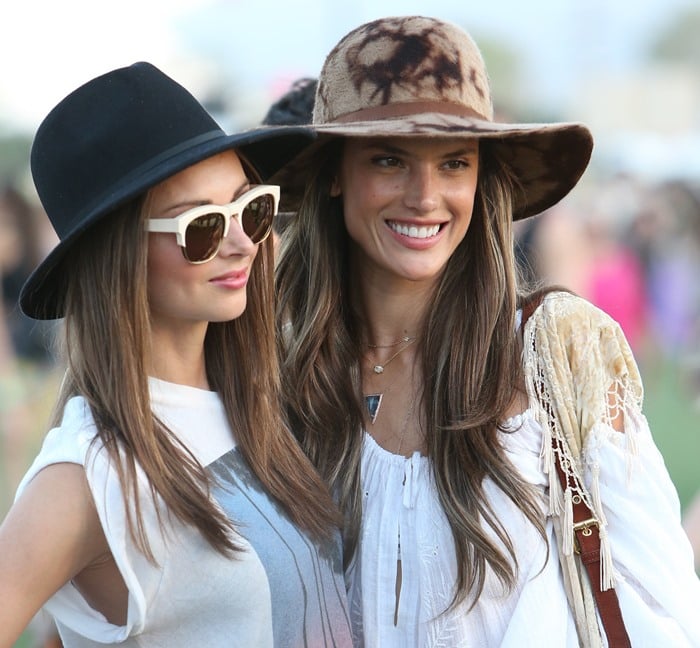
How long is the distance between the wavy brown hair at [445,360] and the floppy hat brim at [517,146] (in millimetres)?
49

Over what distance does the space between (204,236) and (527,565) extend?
1.10 m

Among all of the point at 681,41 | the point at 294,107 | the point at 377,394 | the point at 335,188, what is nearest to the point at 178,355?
the point at 377,394

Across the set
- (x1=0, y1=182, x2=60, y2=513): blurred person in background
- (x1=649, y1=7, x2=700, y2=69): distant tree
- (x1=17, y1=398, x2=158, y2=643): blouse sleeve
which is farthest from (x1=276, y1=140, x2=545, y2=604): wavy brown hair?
(x1=649, y1=7, x2=700, y2=69): distant tree

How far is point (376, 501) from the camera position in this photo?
9.13 feet

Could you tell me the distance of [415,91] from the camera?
2762 mm

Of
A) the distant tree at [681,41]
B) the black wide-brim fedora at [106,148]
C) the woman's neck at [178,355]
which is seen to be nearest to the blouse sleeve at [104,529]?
the woman's neck at [178,355]

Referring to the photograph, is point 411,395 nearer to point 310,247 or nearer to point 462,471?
point 462,471

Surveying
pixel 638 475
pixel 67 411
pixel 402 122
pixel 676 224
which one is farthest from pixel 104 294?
pixel 676 224

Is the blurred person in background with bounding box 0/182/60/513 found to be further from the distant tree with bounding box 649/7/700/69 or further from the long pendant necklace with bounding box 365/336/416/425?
the distant tree with bounding box 649/7/700/69

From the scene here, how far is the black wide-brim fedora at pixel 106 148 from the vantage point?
2.23 m

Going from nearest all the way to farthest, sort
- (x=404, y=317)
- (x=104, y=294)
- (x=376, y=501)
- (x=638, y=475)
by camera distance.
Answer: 1. (x=104, y=294)
2. (x=638, y=475)
3. (x=376, y=501)
4. (x=404, y=317)

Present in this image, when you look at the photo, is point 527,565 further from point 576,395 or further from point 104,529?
point 104,529

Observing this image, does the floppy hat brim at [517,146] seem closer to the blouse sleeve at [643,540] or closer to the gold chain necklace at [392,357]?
the gold chain necklace at [392,357]

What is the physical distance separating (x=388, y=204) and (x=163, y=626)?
48.5 inches
